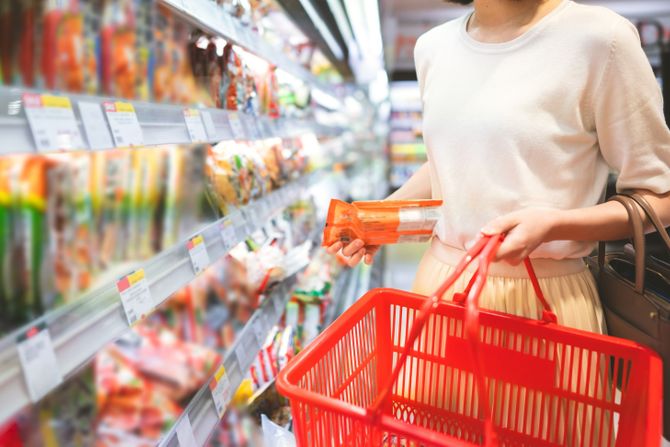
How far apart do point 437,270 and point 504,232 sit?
0.33 metres

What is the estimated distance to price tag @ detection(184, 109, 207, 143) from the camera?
3.84 feet

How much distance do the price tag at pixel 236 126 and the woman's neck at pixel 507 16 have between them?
74 cm

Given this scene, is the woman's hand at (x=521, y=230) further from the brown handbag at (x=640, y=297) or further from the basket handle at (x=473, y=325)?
the brown handbag at (x=640, y=297)

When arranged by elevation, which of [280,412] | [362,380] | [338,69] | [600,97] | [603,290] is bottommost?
[280,412]

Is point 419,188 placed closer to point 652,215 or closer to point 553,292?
point 553,292

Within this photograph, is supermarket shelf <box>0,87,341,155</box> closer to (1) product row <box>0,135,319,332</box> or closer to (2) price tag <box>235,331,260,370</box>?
(1) product row <box>0,135,319,332</box>

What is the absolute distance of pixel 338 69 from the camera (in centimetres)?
367

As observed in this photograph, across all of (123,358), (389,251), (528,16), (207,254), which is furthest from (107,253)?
(389,251)

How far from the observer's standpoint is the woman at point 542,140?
88 cm

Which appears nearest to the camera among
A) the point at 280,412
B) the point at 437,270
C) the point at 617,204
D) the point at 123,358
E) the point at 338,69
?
the point at 617,204

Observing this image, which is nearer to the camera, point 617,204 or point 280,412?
point 617,204

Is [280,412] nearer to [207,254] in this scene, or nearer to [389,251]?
[207,254]

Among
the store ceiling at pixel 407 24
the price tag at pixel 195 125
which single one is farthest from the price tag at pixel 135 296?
the store ceiling at pixel 407 24

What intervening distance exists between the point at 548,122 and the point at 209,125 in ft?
2.65
